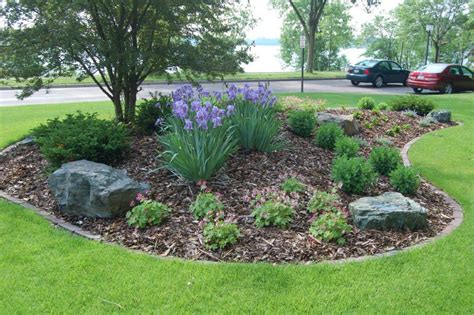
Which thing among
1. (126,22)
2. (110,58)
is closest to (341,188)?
(110,58)

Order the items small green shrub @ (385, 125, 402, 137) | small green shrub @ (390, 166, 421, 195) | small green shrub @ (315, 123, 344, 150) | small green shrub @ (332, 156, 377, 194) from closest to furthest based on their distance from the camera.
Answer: small green shrub @ (332, 156, 377, 194)
small green shrub @ (390, 166, 421, 195)
small green shrub @ (315, 123, 344, 150)
small green shrub @ (385, 125, 402, 137)

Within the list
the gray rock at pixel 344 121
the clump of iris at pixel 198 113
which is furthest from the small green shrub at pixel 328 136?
the clump of iris at pixel 198 113

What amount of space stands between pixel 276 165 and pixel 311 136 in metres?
1.94

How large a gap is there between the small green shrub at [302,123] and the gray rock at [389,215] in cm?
288

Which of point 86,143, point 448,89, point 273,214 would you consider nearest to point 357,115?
point 273,214

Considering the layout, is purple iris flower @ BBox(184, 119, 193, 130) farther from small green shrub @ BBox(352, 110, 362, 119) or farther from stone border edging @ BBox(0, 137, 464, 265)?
small green shrub @ BBox(352, 110, 362, 119)

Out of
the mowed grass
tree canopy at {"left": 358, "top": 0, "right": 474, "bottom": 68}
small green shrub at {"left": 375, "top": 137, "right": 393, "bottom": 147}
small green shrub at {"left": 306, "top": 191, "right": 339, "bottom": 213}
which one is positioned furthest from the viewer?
tree canopy at {"left": 358, "top": 0, "right": 474, "bottom": 68}

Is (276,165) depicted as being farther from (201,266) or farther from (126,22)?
(126,22)

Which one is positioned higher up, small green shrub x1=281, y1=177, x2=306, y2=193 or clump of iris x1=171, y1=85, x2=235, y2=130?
clump of iris x1=171, y1=85, x2=235, y2=130

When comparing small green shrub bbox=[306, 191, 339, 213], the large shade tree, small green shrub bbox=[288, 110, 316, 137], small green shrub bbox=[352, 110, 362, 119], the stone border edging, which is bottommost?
the stone border edging

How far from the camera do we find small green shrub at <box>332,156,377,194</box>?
5434 mm

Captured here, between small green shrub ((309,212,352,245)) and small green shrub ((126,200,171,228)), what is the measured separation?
1494mm

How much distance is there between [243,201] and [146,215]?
42.2 inches

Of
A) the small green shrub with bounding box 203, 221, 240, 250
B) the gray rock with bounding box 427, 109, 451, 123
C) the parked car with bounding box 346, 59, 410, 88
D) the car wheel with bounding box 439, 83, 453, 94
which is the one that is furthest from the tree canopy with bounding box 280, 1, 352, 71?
the small green shrub with bounding box 203, 221, 240, 250
